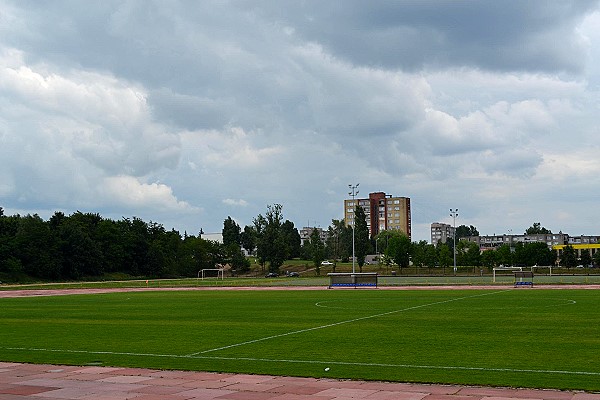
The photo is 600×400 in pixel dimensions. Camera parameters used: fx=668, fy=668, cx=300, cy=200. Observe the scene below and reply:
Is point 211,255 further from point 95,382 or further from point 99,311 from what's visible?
point 95,382

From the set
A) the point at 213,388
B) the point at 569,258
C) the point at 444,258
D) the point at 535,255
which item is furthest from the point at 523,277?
the point at 569,258

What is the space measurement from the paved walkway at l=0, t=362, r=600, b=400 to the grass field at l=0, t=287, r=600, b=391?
2.37ft

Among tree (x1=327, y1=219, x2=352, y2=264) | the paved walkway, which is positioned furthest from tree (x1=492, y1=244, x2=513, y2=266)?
the paved walkway

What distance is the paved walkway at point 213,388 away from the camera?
11117 millimetres

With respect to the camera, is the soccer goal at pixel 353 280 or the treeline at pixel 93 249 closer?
the soccer goal at pixel 353 280

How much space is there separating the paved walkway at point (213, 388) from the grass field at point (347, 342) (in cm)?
72

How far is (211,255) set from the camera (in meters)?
138

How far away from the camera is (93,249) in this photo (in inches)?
4459

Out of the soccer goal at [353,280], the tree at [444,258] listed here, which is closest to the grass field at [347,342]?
the soccer goal at [353,280]

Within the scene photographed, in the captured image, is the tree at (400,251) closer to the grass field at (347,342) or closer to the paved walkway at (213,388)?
the grass field at (347,342)

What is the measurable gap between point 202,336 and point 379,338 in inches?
222

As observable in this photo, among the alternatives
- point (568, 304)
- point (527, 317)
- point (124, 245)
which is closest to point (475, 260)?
point (124, 245)

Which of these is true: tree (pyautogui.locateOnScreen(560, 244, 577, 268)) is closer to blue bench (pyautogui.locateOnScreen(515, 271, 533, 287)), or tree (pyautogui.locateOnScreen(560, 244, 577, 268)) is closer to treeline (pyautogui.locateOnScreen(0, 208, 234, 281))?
treeline (pyautogui.locateOnScreen(0, 208, 234, 281))

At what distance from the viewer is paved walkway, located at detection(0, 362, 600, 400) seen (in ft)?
36.5
